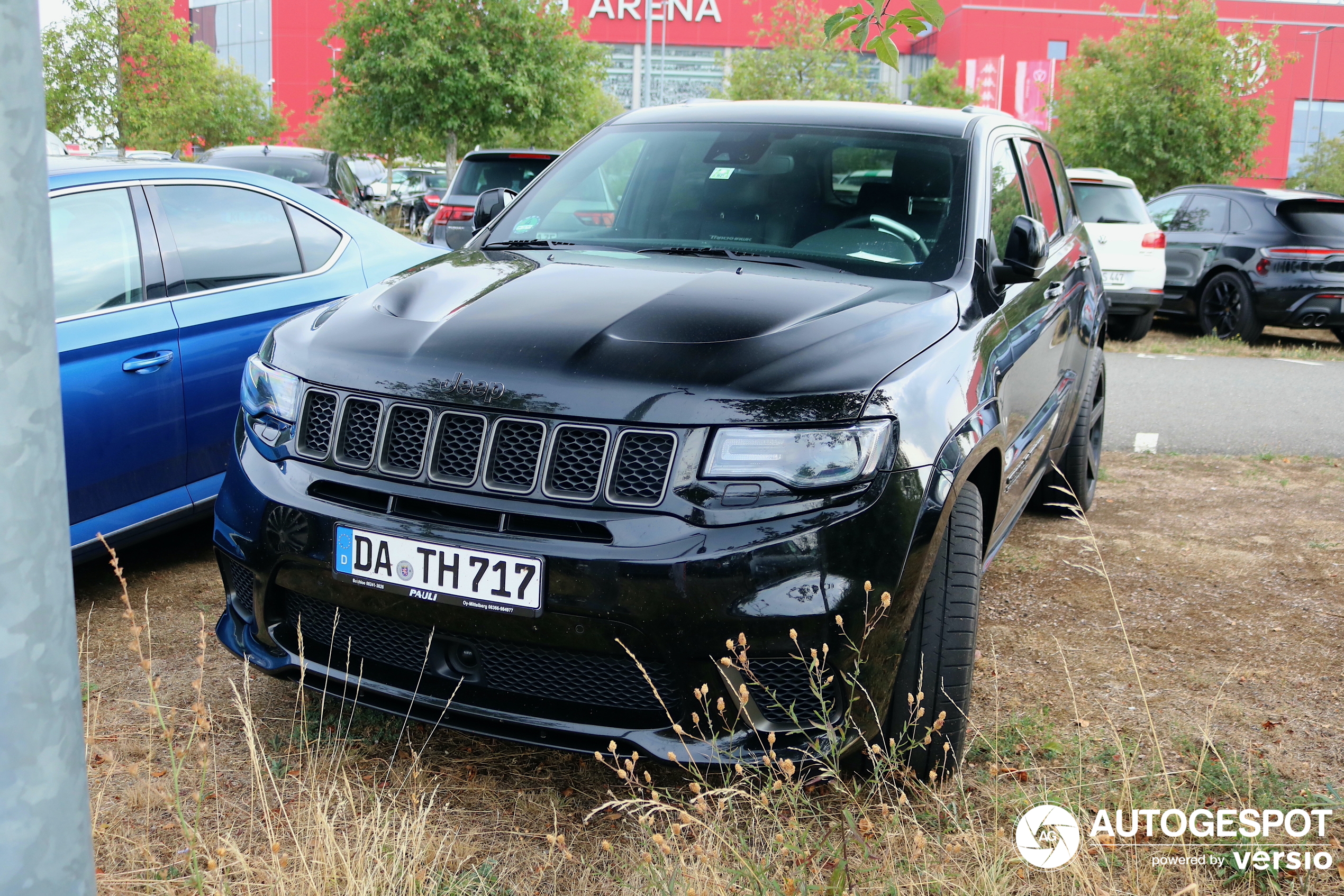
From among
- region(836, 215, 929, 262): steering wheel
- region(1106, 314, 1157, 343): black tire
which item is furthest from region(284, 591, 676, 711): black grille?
region(1106, 314, 1157, 343): black tire

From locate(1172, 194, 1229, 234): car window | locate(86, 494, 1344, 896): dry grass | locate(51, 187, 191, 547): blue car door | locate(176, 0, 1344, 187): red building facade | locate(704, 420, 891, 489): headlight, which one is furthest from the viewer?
locate(176, 0, 1344, 187): red building facade

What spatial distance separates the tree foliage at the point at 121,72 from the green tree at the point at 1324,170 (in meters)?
28.7

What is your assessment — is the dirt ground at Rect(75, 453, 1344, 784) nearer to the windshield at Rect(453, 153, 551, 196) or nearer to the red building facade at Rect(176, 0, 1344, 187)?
the windshield at Rect(453, 153, 551, 196)

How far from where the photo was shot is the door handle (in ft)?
12.8

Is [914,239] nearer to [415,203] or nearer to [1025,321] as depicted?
[1025,321]

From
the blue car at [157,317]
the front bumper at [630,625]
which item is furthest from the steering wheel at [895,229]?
the blue car at [157,317]

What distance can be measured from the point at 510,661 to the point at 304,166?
13.3 meters

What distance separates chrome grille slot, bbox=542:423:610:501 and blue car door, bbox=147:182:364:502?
1921 millimetres

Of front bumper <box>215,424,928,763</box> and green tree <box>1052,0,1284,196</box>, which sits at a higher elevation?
green tree <box>1052,0,1284,196</box>

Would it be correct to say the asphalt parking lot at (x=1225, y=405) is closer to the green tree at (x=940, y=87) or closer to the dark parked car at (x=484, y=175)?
the dark parked car at (x=484, y=175)

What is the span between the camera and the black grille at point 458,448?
254cm

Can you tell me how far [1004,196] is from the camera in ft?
13.0

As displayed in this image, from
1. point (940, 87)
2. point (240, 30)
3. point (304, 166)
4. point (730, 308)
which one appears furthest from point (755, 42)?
point (730, 308)

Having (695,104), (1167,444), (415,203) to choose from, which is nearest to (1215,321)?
(1167,444)
